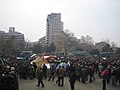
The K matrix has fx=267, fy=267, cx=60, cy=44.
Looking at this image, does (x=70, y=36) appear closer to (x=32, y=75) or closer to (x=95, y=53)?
(x=95, y=53)

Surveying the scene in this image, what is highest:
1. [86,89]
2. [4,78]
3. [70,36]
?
[70,36]

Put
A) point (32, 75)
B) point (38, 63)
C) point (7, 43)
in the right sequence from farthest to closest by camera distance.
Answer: point (7, 43)
point (38, 63)
point (32, 75)

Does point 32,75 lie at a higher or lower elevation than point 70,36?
lower

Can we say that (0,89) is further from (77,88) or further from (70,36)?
(70,36)

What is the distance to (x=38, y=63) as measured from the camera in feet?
96.4

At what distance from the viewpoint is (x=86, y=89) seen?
1894 centimetres

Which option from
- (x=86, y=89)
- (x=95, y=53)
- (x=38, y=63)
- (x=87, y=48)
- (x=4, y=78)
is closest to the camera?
(x=4, y=78)

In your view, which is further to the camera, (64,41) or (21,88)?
(64,41)

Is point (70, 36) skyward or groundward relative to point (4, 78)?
skyward

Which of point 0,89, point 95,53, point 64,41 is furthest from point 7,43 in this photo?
point 0,89

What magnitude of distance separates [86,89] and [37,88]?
3496 millimetres

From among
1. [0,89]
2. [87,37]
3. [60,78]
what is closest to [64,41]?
[87,37]

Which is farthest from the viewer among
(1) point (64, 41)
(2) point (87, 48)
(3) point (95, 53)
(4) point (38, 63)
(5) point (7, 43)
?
(2) point (87, 48)

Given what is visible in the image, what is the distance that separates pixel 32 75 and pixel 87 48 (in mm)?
103993
